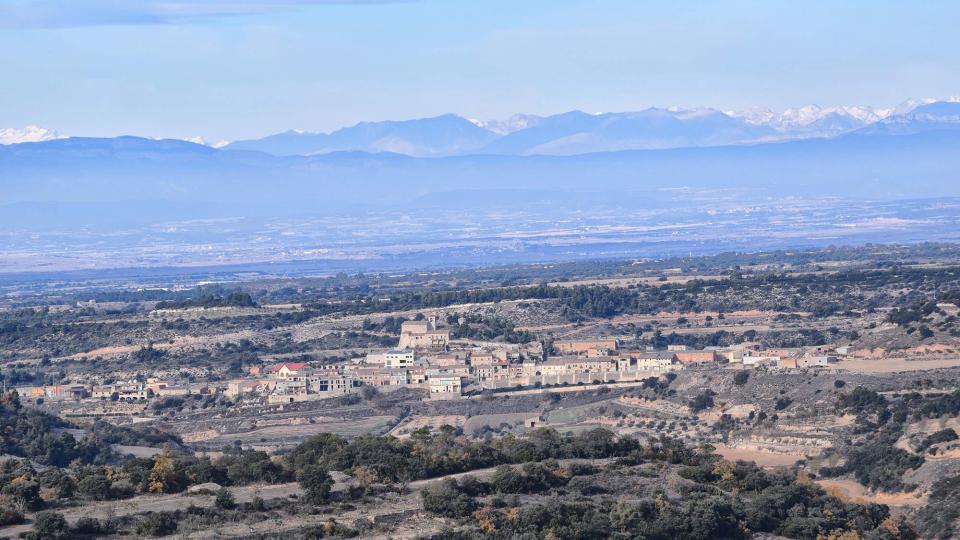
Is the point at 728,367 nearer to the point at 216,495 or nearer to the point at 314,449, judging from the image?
the point at 314,449

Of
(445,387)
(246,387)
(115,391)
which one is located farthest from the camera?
(115,391)

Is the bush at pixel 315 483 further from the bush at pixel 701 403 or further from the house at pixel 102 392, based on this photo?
the house at pixel 102 392

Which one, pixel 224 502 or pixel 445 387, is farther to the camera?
pixel 445 387

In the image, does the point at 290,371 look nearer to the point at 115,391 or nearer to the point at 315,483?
the point at 115,391

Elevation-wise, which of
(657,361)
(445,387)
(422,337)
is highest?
(422,337)

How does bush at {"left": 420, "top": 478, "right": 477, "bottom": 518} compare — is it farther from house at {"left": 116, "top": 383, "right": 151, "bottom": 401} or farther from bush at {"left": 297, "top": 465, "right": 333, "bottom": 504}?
house at {"left": 116, "top": 383, "right": 151, "bottom": 401}

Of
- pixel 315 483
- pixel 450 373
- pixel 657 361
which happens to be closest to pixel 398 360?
pixel 450 373

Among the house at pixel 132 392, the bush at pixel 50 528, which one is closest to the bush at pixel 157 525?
the bush at pixel 50 528
